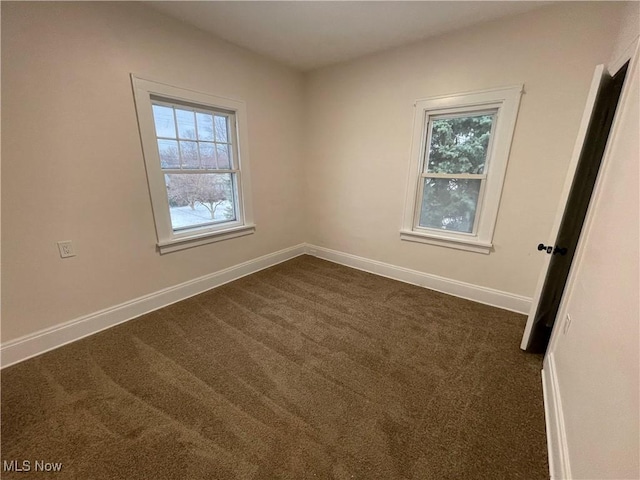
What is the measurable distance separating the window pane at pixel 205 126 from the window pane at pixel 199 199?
1.24 feet

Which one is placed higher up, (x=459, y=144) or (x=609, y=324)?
(x=459, y=144)

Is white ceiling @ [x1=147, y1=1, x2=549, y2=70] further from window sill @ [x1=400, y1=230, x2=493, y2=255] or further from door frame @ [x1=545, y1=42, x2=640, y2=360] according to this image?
window sill @ [x1=400, y1=230, x2=493, y2=255]

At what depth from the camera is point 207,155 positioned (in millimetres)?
2654

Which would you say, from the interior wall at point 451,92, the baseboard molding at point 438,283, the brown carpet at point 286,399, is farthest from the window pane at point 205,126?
the baseboard molding at point 438,283

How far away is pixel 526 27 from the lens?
2010 millimetres

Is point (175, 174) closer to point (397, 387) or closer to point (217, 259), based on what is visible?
point (217, 259)

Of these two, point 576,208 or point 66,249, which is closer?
point 576,208

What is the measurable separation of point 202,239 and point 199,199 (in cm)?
43

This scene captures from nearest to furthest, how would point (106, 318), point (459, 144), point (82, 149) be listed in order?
point (82, 149) < point (106, 318) < point (459, 144)

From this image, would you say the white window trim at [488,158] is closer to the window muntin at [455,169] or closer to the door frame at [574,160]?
the window muntin at [455,169]

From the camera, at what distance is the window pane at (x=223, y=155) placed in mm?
2753

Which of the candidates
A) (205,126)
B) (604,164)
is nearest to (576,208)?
(604,164)

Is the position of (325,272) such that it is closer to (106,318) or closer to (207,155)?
(207,155)

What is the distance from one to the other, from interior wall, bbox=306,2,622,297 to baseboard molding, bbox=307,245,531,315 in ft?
0.22
